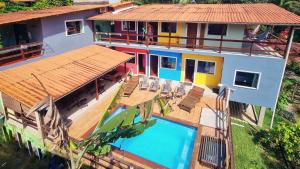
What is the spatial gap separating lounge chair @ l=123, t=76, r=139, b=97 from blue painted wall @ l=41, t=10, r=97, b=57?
21.6 ft

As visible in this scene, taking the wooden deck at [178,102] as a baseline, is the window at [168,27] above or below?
above

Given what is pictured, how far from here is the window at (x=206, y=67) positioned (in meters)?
20.9

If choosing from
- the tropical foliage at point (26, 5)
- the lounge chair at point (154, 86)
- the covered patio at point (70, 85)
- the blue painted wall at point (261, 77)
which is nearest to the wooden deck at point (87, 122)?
the covered patio at point (70, 85)

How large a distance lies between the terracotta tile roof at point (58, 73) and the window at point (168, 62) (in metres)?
4.14

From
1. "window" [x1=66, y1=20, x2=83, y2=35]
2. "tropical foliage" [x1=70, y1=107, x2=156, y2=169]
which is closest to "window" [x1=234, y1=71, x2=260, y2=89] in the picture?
"tropical foliage" [x1=70, y1=107, x2=156, y2=169]

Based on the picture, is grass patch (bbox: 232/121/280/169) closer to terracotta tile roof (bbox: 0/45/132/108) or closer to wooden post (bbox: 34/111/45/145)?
terracotta tile roof (bbox: 0/45/132/108)

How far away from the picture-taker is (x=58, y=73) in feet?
53.0

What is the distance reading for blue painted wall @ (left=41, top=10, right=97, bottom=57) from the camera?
18.7 meters

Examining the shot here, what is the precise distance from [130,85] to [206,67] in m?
8.06

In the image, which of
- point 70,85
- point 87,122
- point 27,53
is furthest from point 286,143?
point 27,53


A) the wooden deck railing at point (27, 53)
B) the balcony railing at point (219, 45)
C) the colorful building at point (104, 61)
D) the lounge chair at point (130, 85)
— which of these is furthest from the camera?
the lounge chair at point (130, 85)

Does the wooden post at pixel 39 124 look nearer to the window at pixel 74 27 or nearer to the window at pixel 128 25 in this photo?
the window at pixel 74 27

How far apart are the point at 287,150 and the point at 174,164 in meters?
8.85

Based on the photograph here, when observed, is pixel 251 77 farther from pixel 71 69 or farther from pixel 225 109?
pixel 71 69
